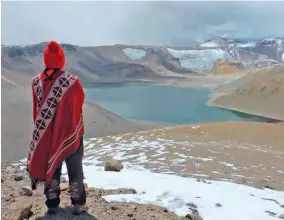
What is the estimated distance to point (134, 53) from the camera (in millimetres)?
144500

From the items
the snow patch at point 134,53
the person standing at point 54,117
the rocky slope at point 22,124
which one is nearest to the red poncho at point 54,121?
the person standing at point 54,117

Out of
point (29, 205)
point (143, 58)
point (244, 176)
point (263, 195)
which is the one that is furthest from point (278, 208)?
point (143, 58)

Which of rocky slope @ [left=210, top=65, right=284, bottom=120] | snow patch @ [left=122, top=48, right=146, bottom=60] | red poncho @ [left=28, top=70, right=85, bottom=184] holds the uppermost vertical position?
red poncho @ [left=28, top=70, right=85, bottom=184]

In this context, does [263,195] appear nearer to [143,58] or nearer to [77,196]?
[77,196]

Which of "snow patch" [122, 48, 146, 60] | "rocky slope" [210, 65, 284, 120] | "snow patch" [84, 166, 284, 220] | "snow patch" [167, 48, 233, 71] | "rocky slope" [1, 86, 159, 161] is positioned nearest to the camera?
"snow patch" [84, 166, 284, 220]

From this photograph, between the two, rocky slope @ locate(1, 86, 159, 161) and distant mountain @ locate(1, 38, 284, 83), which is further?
distant mountain @ locate(1, 38, 284, 83)

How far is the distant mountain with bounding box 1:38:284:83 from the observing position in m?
111

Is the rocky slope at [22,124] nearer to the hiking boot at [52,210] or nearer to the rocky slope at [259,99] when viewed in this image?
the hiking boot at [52,210]

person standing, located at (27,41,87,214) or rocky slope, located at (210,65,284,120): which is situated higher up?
person standing, located at (27,41,87,214)

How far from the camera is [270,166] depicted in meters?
11.2

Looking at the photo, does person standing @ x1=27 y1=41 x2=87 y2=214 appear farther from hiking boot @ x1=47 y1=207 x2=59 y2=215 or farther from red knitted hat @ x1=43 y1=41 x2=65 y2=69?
hiking boot @ x1=47 y1=207 x2=59 y2=215

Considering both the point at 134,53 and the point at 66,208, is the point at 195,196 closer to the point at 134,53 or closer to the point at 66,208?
the point at 66,208

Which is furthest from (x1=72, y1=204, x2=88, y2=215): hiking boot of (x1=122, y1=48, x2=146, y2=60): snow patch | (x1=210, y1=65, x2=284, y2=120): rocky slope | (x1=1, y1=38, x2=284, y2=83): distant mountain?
(x1=122, y1=48, x2=146, y2=60): snow patch

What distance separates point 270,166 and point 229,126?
11163 millimetres
